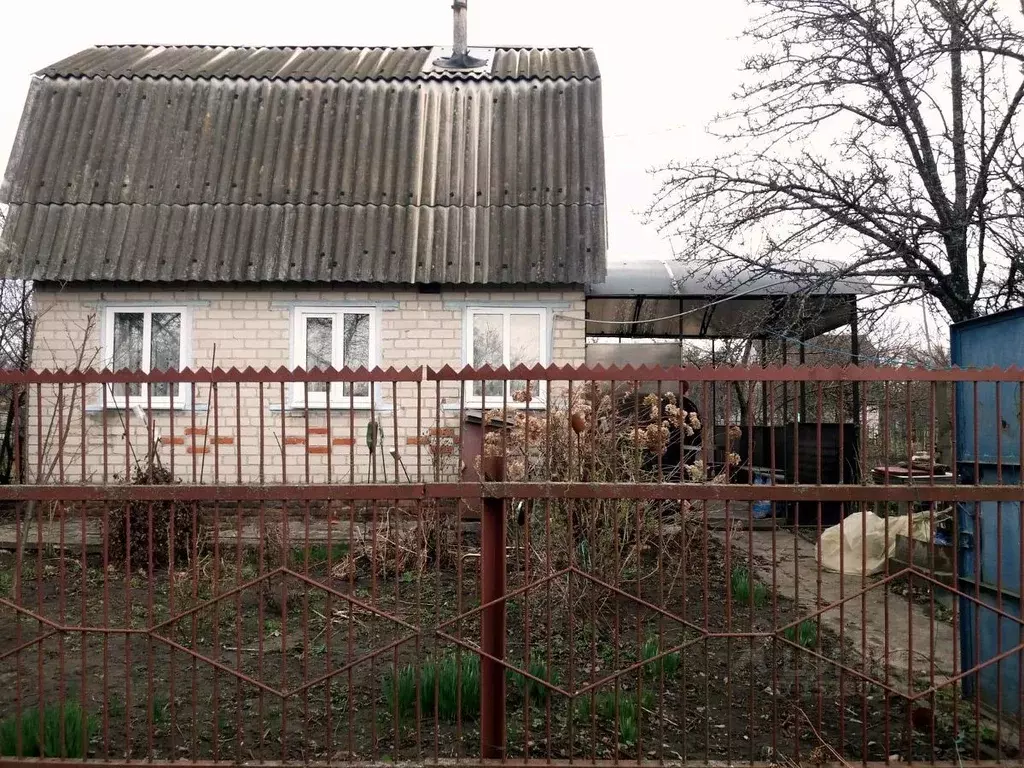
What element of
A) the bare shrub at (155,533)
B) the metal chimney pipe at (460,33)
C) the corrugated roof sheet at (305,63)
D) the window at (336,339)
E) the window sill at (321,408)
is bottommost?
the bare shrub at (155,533)

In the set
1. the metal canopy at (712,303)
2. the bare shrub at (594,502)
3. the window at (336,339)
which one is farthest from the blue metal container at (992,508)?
the window at (336,339)

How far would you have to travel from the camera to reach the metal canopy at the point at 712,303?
10.7 metres

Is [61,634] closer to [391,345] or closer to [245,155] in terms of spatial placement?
[391,345]

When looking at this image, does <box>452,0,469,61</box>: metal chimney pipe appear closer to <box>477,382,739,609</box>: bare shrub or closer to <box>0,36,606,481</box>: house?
<box>0,36,606,481</box>: house

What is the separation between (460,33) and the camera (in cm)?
1441

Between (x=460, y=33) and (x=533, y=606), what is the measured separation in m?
10.9

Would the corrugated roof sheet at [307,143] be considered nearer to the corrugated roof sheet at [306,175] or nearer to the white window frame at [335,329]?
the corrugated roof sheet at [306,175]

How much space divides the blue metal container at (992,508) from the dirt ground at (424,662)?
0.31 m

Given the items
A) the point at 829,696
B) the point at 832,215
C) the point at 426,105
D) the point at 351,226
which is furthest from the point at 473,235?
the point at 829,696

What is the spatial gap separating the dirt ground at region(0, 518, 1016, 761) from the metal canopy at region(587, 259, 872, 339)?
14.4ft

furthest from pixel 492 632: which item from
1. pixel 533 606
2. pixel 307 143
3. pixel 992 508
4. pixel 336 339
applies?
pixel 307 143

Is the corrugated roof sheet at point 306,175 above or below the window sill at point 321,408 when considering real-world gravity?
above

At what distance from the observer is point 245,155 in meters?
11.8

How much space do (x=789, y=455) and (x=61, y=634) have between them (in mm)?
10680
